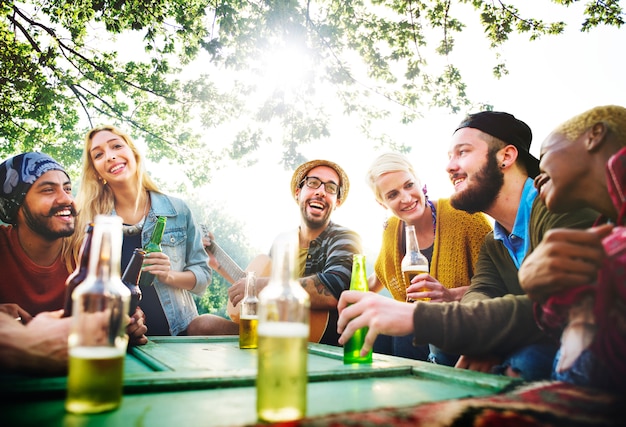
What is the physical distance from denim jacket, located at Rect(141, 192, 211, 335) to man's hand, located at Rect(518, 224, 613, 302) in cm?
279

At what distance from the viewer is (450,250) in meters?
3.02

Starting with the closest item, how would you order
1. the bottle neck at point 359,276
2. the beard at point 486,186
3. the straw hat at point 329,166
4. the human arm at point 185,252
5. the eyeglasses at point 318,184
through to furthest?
the bottle neck at point 359,276 < the beard at point 486,186 < the human arm at point 185,252 < the eyeglasses at point 318,184 < the straw hat at point 329,166

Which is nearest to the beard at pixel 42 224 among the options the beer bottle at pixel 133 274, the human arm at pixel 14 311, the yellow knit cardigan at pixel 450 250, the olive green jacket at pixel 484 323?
the human arm at pixel 14 311

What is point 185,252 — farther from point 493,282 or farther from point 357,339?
point 493,282

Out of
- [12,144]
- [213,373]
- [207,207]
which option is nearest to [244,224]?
[207,207]

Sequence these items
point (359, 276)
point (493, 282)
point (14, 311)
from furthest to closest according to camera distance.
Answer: point (493, 282)
point (14, 311)
point (359, 276)

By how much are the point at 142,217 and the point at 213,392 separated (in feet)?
8.68

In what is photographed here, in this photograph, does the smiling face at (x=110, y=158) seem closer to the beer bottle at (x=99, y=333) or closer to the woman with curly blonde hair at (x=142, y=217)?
the woman with curly blonde hair at (x=142, y=217)

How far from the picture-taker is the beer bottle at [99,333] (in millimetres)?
831

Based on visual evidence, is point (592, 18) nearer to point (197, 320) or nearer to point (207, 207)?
point (197, 320)

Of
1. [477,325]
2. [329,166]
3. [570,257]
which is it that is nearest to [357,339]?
[477,325]

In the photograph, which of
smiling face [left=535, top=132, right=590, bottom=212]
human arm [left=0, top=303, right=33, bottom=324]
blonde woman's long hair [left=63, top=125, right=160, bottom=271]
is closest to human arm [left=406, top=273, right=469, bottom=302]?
smiling face [left=535, top=132, right=590, bottom=212]

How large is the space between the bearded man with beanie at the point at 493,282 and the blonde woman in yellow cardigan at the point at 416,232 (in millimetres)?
502

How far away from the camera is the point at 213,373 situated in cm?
116
